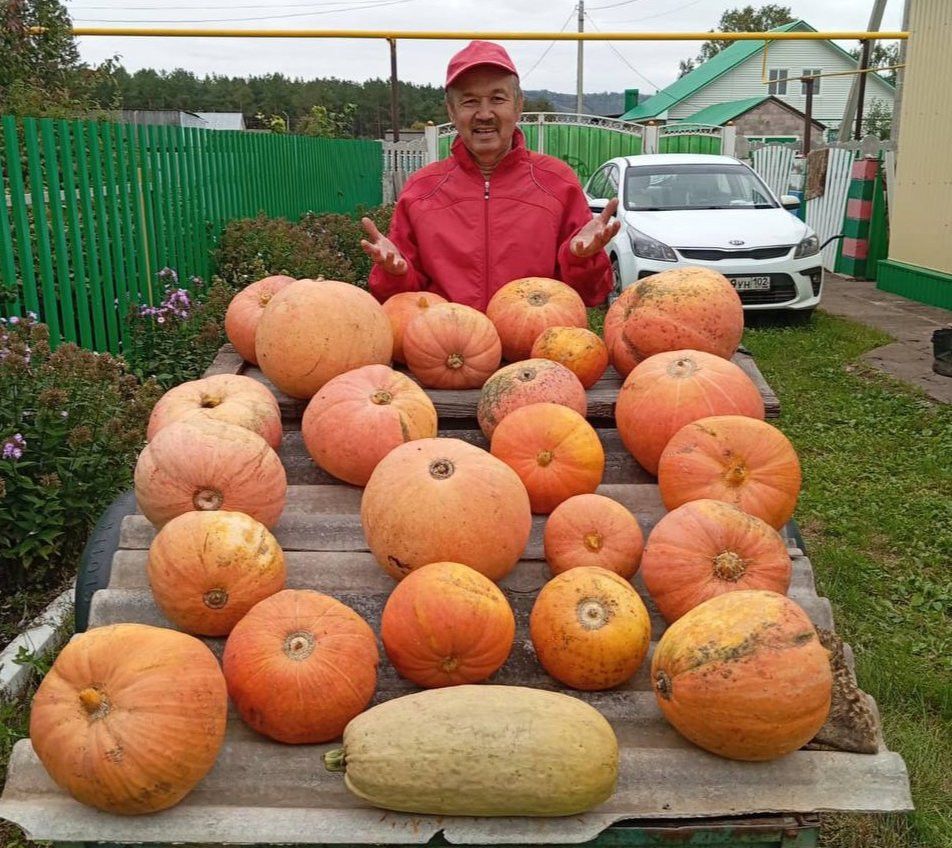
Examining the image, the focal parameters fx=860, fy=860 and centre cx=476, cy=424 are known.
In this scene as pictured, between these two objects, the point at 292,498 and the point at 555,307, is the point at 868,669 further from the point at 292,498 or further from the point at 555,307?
the point at 292,498

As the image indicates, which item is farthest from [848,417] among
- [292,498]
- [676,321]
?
[292,498]

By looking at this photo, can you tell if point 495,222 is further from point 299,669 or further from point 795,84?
point 795,84

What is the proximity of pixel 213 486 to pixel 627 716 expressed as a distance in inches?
42.9

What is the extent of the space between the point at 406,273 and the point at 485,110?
2.31 ft

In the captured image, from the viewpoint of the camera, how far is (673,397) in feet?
7.82

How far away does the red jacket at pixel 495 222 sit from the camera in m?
3.63

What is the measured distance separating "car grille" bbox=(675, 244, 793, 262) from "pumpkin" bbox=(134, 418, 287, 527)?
8057 mm

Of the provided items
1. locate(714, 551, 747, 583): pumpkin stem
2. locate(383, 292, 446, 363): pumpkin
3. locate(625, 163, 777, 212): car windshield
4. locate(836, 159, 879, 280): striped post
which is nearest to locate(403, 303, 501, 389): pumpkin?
locate(383, 292, 446, 363): pumpkin

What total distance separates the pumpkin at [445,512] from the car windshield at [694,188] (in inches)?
358

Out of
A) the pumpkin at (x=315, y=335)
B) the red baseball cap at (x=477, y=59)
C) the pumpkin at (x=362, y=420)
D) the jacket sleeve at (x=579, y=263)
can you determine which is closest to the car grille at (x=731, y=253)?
the jacket sleeve at (x=579, y=263)

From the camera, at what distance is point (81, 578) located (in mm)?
2475

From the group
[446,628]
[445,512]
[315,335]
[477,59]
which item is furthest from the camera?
[477,59]

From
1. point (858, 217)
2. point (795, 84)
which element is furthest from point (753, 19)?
point (858, 217)

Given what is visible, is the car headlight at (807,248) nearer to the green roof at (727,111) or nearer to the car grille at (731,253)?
the car grille at (731,253)
